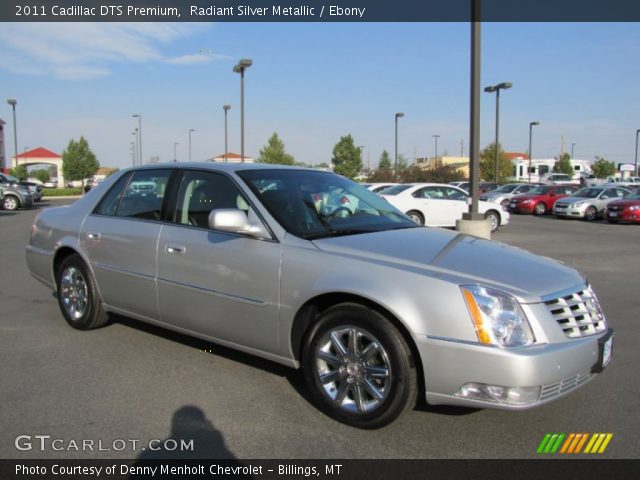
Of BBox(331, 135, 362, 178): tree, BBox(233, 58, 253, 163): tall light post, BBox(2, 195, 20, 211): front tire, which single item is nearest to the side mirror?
BBox(233, 58, 253, 163): tall light post

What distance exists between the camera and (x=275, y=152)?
49.0 meters

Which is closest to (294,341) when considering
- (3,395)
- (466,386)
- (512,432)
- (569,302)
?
(466,386)

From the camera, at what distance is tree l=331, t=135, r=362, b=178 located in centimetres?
5569

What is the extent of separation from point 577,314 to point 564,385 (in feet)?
1.46

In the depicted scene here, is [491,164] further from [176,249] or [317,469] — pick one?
[317,469]

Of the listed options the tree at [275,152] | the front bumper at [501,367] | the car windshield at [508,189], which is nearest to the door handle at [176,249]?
the front bumper at [501,367]

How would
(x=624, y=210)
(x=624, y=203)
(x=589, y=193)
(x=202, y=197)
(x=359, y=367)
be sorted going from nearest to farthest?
(x=359, y=367) < (x=202, y=197) < (x=624, y=210) < (x=624, y=203) < (x=589, y=193)

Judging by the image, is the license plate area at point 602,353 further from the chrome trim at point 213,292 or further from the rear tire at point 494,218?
the rear tire at point 494,218

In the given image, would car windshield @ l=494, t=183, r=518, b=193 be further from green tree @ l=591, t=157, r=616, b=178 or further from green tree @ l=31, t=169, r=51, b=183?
green tree @ l=31, t=169, r=51, b=183

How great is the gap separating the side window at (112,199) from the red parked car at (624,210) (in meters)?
20.8

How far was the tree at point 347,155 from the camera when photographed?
5569 cm

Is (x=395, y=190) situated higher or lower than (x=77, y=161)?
lower

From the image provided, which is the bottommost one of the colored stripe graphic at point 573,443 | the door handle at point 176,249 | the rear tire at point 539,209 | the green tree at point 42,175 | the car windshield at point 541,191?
the colored stripe graphic at point 573,443

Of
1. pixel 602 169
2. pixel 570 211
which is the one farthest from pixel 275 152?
pixel 602 169
